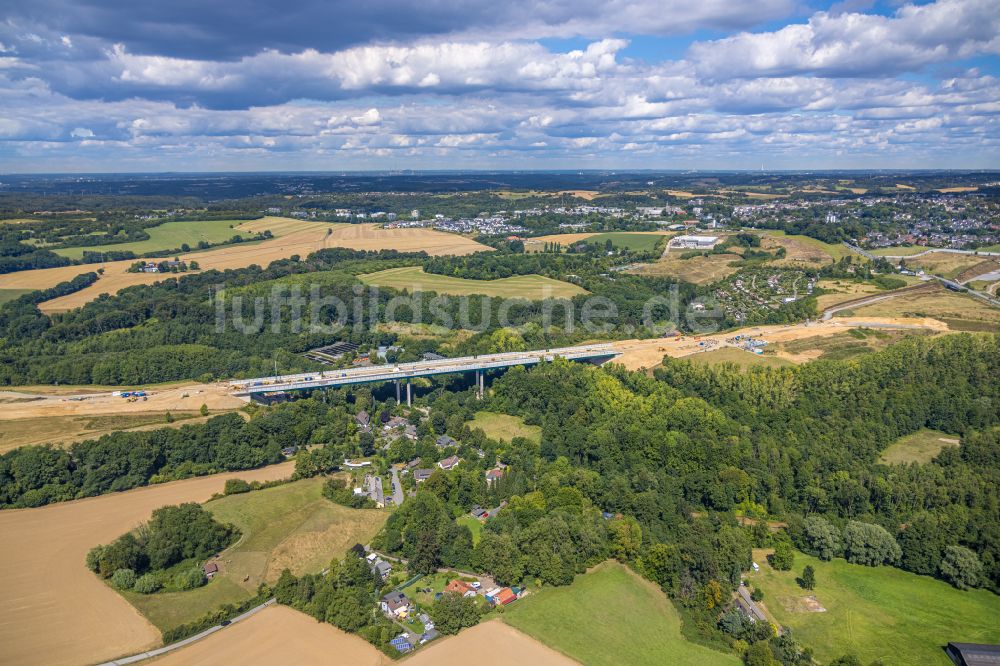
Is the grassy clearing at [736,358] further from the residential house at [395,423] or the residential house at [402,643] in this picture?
the residential house at [402,643]

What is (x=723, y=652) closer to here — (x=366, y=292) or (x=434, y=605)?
(x=434, y=605)

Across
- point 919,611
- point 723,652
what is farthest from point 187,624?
point 919,611

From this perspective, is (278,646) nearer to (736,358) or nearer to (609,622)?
(609,622)

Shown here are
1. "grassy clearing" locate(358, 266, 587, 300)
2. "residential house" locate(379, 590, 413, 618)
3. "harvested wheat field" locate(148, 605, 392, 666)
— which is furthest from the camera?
"grassy clearing" locate(358, 266, 587, 300)

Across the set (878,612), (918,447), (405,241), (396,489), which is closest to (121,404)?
(396,489)

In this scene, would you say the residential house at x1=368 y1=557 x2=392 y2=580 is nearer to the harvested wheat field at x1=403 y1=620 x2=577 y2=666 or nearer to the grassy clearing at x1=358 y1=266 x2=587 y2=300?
the harvested wheat field at x1=403 y1=620 x2=577 y2=666

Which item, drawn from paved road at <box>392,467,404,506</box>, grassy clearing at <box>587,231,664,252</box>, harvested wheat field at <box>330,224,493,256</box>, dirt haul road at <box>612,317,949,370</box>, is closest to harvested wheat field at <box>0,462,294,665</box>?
paved road at <box>392,467,404,506</box>

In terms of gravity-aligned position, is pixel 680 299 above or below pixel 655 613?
above
